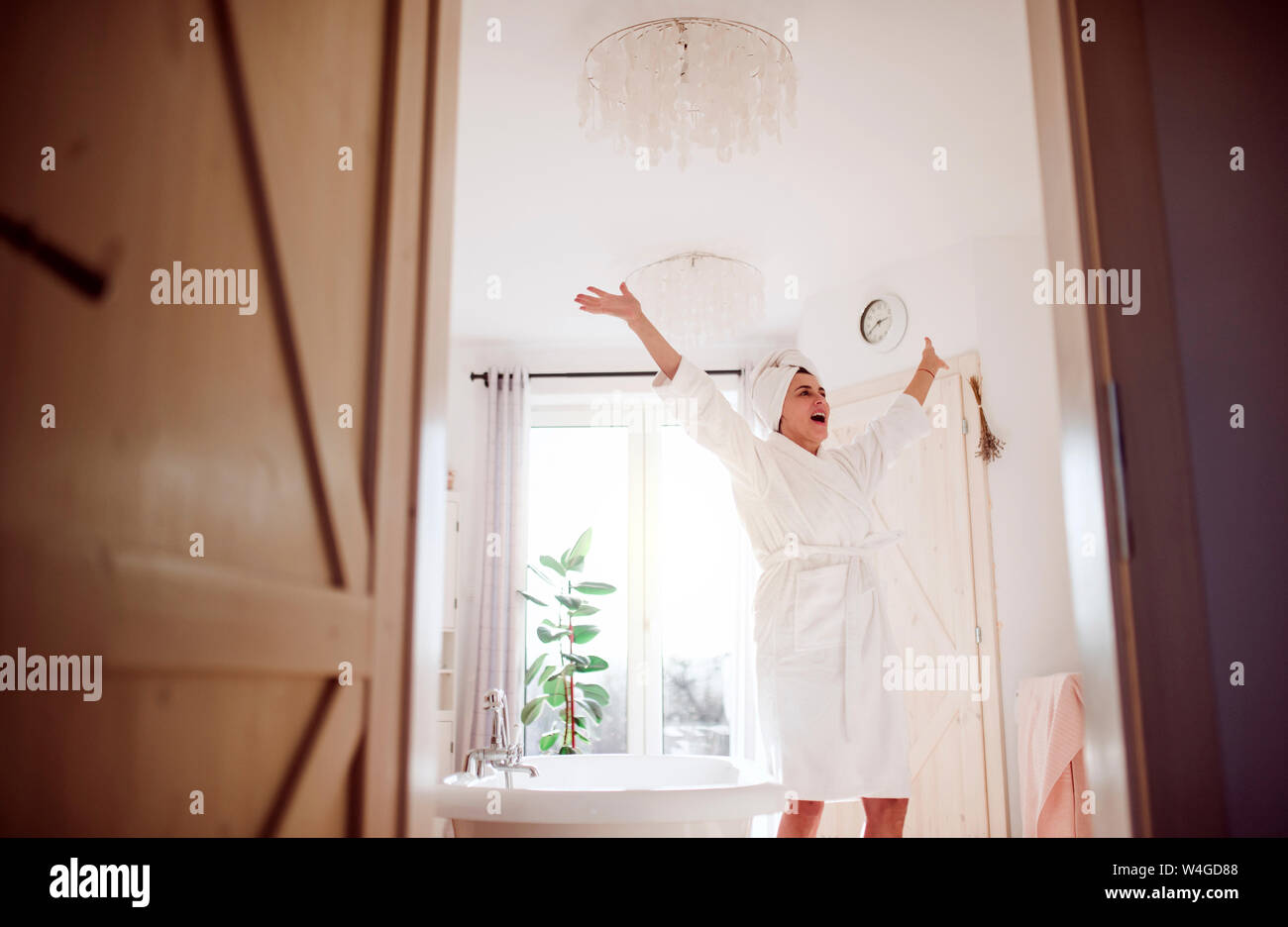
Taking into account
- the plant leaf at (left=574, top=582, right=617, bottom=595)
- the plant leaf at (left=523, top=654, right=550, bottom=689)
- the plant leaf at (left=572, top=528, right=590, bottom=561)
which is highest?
the plant leaf at (left=572, top=528, right=590, bottom=561)

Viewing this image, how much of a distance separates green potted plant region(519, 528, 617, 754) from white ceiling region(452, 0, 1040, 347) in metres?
1.42

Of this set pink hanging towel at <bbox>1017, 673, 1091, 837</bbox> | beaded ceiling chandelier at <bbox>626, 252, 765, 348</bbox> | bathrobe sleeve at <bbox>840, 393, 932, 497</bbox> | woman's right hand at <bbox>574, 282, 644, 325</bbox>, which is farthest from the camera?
beaded ceiling chandelier at <bbox>626, 252, 765, 348</bbox>

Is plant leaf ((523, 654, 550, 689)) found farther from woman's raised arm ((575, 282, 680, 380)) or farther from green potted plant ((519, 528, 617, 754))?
woman's raised arm ((575, 282, 680, 380))

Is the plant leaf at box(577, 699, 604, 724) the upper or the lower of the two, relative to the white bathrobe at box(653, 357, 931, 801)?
lower

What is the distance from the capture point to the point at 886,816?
7.07 feet

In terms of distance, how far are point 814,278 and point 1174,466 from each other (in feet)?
11.5

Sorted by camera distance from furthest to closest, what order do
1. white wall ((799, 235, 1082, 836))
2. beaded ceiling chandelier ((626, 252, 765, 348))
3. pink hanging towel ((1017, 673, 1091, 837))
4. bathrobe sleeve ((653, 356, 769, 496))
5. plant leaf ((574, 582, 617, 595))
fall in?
plant leaf ((574, 582, 617, 595)), beaded ceiling chandelier ((626, 252, 765, 348)), white wall ((799, 235, 1082, 836)), pink hanging towel ((1017, 673, 1091, 837)), bathrobe sleeve ((653, 356, 769, 496))

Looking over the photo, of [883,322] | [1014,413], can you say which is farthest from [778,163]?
[1014,413]

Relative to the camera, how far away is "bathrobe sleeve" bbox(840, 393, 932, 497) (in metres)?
2.49

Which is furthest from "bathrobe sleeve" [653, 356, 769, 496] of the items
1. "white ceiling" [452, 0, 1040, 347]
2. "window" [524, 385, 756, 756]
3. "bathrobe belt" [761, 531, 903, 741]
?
"window" [524, 385, 756, 756]

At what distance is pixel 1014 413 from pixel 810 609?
2.00 meters

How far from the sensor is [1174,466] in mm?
1058

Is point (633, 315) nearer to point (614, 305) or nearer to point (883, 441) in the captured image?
point (614, 305)

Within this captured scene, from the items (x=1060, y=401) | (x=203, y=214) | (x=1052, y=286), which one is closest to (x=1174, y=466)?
(x=1060, y=401)
